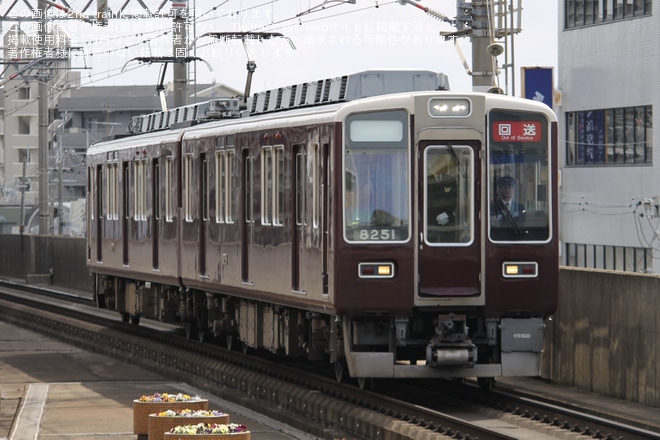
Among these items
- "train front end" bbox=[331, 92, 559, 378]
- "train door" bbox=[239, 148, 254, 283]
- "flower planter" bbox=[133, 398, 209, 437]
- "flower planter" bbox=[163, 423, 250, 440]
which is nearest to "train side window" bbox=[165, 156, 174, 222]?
"train door" bbox=[239, 148, 254, 283]

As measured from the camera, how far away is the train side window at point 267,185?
18.2 meters

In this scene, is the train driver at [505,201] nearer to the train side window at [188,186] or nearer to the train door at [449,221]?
the train door at [449,221]

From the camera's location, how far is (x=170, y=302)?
24578 millimetres

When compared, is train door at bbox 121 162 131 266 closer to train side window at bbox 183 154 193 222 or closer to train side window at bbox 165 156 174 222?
train side window at bbox 165 156 174 222

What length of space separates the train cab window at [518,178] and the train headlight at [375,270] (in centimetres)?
105

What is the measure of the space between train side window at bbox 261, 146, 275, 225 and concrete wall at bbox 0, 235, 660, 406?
330 centimetres

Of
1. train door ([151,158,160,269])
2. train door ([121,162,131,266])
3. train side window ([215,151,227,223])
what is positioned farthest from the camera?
train door ([121,162,131,266])

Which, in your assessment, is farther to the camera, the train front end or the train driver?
the train driver

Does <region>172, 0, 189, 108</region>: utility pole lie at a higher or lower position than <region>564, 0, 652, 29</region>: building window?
lower

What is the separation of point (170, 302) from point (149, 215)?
4.38ft

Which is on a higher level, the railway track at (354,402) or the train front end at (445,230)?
the train front end at (445,230)

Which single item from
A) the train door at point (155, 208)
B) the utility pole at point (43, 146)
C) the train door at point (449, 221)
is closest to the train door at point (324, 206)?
the train door at point (449, 221)

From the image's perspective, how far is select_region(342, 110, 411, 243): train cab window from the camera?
1570 centimetres

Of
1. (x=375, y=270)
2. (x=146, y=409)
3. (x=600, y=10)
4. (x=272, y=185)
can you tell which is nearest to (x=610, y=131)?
(x=600, y=10)
